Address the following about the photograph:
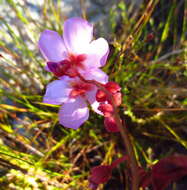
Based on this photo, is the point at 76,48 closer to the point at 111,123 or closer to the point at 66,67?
the point at 66,67

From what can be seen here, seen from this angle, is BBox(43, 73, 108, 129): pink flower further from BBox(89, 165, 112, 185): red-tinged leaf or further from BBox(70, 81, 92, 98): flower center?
BBox(89, 165, 112, 185): red-tinged leaf

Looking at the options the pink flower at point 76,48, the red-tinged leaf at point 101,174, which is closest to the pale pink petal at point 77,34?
the pink flower at point 76,48

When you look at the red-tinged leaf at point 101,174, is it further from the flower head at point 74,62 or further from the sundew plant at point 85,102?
the flower head at point 74,62

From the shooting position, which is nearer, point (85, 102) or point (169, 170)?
point (169, 170)

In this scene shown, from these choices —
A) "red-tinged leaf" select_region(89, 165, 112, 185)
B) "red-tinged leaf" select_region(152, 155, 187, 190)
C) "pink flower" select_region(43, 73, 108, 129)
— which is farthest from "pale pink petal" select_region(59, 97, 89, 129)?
"red-tinged leaf" select_region(152, 155, 187, 190)

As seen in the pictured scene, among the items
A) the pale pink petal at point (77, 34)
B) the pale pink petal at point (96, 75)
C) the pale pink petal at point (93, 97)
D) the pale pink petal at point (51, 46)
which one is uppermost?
the pale pink petal at point (77, 34)

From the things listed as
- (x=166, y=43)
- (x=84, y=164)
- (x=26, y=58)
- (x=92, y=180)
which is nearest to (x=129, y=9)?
(x=166, y=43)

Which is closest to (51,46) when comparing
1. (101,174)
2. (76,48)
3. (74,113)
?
(76,48)
